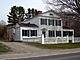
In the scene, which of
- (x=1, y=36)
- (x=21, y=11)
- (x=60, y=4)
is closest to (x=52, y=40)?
(x=1, y=36)

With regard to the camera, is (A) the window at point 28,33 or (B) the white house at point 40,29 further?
(A) the window at point 28,33

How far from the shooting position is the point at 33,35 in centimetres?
4822

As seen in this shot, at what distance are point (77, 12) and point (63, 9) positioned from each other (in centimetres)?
93

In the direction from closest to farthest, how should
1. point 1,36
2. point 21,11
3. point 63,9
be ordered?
point 63,9 < point 1,36 < point 21,11

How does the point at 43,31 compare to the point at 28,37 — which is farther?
the point at 43,31

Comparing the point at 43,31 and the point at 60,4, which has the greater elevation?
the point at 60,4

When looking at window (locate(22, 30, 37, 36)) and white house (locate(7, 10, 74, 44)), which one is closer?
white house (locate(7, 10, 74, 44))

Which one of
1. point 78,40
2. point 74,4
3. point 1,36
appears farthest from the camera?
point 1,36

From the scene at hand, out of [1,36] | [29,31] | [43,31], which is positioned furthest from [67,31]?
[1,36]

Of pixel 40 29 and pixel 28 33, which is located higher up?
pixel 40 29

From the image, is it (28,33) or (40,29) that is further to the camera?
(40,29)

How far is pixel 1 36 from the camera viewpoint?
6000cm

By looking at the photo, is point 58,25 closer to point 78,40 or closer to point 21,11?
point 78,40

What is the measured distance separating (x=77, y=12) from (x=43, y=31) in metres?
40.9
